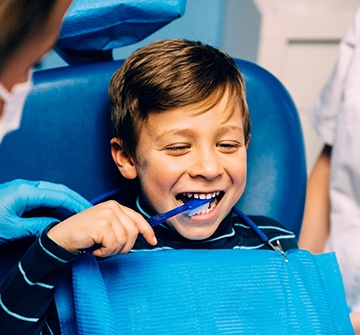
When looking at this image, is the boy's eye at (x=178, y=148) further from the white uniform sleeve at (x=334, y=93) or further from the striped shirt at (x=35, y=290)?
the white uniform sleeve at (x=334, y=93)

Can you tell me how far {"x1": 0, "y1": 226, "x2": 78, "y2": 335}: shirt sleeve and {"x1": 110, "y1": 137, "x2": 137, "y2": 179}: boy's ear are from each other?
0.25 meters

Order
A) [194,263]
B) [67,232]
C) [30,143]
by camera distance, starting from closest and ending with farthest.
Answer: [67,232] < [194,263] < [30,143]

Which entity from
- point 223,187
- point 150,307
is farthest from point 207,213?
point 150,307

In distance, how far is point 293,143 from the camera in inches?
52.9

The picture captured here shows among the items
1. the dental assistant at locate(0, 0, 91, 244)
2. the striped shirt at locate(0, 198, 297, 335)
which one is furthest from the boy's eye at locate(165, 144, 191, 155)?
the dental assistant at locate(0, 0, 91, 244)

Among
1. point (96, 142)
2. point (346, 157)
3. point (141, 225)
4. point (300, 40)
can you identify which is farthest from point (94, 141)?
point (300, 40)

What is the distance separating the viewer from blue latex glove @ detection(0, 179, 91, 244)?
1.08 metres

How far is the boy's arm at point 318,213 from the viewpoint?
155 centimetres

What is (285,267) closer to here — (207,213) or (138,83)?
(207,213)

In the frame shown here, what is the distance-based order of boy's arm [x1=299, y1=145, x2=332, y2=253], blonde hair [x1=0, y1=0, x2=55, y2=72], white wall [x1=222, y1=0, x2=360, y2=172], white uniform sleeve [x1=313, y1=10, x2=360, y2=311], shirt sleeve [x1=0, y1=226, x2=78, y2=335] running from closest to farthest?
blonde hair [x1=0, y1=0, x2=55, y2=72], shirt sleeve [x1=0, y1=226, x2=78, y2=335], white uniform sleeve [x1=313, y1=10, x2=360, y2=311], boy's arm [x1=299, y1=145, x2=332, y2=253], white wall [x1=222, y1=0, x2=360, y2=172]

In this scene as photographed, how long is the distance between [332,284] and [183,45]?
17.5 inches

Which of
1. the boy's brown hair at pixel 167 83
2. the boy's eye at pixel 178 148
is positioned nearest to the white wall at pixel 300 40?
the boy's brown hair at pixel 167 83

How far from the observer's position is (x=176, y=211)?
110 cm

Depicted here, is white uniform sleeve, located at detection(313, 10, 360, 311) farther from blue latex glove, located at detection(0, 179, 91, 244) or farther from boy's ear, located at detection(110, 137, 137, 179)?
blue latex glove, located at detection(0, 179, 91, 244)
